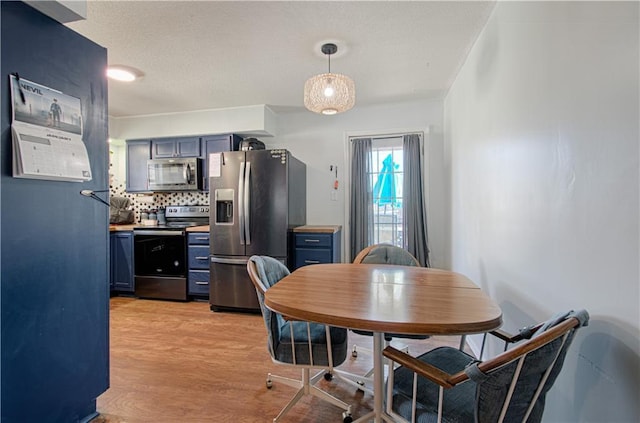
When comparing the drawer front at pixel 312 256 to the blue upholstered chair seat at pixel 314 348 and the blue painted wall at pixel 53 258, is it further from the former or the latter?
the blue painted wall at pixel 53 258

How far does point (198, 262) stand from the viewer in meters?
3.61

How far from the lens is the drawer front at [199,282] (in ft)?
11.8

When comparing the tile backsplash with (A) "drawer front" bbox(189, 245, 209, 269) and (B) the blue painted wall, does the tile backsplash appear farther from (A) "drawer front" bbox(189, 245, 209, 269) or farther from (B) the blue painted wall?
(B) the blue painted wall

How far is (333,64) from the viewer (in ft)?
8.84

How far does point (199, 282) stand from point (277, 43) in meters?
2.75

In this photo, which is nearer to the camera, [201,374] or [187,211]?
[201,374]

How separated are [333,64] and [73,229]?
7.52ft

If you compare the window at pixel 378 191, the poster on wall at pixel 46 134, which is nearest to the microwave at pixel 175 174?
the window at pixel 378 191

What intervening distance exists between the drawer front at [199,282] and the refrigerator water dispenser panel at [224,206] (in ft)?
2.28

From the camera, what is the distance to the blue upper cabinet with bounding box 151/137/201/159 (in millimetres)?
4012

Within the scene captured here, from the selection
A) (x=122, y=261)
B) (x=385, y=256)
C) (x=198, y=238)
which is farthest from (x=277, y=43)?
(x=122, y=261)

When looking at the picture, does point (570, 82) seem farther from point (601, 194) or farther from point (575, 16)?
point (601, 194)

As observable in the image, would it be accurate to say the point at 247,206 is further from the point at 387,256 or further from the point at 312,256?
the point at 387,256

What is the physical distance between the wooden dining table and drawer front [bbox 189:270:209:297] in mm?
2195
